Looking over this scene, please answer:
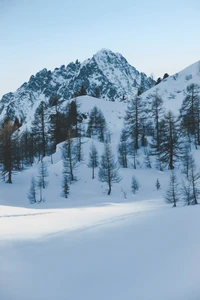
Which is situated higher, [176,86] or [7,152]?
[176,86]

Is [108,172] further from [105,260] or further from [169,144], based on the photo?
[105,260]

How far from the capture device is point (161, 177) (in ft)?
98.8

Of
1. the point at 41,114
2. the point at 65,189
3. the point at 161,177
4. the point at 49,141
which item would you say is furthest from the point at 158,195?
the point at 49,141

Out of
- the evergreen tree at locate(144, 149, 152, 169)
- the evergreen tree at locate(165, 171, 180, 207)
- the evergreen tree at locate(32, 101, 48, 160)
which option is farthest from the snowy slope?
the evergreen tree at locate(165, 171, 180, 207)

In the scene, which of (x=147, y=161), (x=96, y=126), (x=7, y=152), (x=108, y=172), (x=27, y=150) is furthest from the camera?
(x=96, y=126)

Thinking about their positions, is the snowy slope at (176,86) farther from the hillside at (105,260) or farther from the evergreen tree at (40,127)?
the hillside at (105,260)

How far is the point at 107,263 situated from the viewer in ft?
16.7

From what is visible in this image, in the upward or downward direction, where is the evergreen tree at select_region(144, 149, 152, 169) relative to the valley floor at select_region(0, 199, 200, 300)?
upward

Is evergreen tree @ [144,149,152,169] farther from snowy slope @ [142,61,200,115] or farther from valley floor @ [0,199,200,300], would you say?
snowy slope @ [142,61,200,115]

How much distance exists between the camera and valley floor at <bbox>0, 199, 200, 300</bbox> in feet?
13.6

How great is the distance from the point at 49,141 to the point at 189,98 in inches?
1286

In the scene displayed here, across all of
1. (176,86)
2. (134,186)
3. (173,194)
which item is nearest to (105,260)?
(173,194)

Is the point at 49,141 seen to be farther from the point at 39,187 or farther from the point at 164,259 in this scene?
the point at 164,259

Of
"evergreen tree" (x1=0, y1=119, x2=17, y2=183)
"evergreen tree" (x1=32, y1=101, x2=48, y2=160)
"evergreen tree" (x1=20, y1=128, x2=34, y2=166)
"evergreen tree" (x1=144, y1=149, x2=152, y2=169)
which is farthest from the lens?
"evergreen tree" (x1=20, y1=128, x2=34, y2=166)
